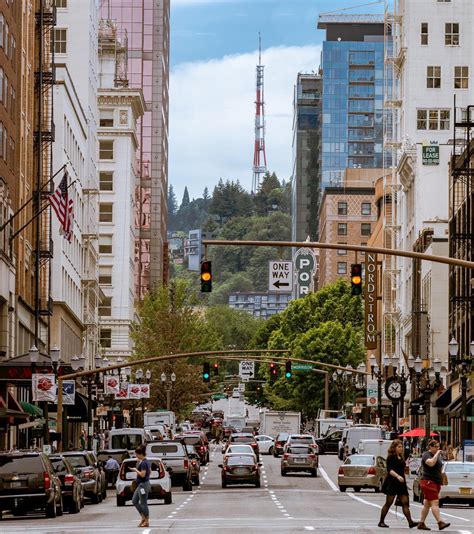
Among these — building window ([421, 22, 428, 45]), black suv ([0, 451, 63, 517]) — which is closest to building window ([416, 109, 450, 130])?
building window ([421, 22, 428, 45])

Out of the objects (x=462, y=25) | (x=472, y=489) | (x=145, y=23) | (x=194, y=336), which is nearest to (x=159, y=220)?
(x=145, y=23)

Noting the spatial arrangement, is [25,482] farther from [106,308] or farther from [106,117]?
[106,117]

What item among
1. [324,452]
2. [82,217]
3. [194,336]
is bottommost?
[324,452]

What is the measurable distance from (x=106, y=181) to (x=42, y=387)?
10014 centimetres

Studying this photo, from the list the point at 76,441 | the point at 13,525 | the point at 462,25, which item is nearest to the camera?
the point at 13,525

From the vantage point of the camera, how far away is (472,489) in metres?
49.4

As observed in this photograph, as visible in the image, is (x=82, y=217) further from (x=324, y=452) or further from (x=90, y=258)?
(x=324, y=452)

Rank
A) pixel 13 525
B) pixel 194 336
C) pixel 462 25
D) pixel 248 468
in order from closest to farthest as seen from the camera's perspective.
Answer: pixel 13 525 < pixel 248 468 < pixel 462 25 < pixel 194 336

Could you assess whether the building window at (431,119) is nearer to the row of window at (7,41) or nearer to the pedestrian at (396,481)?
the row of window at (7,41)

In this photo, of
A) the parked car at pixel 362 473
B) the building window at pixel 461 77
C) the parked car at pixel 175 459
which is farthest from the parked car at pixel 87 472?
the building window at pixel 461 77

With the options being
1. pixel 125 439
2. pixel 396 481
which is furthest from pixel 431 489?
pixel 125 439

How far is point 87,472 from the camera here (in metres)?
52.6

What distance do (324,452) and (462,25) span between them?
120 ft

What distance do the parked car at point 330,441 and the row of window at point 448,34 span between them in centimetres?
3370
